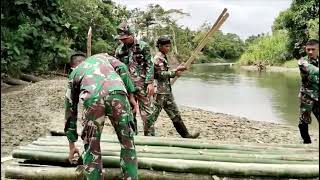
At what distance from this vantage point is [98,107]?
3.98 metres

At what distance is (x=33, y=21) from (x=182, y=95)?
15968mm

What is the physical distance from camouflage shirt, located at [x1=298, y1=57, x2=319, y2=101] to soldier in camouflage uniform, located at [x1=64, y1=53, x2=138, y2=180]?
2.98 m

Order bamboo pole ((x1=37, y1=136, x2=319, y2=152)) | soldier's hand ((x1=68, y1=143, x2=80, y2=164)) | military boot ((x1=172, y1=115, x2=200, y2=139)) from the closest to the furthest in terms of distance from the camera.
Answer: soldier's hand ((x1=68, y1=143, x2=80, y2=164)) < bamboo pole ((x1=37, y1=136, x2=319, y2=152)) < military boot ((x1=172, y1=115, x2=200, y2=139))

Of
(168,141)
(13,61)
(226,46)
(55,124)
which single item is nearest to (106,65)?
(13,61)

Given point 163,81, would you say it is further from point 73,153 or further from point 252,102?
point 252,102

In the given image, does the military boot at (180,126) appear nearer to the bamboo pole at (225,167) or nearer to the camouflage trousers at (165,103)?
the camouflage trousers at (165,103)

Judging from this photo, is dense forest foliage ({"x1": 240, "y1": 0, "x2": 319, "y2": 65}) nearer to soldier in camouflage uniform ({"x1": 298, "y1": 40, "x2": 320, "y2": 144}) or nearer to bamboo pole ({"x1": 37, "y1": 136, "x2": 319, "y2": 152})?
soldier in camouflage uniform ({"x1": 298, "y1": 40, "x2": 320, "y2": 144})

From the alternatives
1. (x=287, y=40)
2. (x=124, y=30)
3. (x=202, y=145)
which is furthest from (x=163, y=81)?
(x=287, y=40)

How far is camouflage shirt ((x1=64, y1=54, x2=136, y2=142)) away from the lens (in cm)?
398

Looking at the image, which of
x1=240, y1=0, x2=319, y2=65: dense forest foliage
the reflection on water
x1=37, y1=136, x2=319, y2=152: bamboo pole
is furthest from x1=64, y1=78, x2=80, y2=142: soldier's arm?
x1=240, y1=0, x2=319, y2=65: dense forest foliage

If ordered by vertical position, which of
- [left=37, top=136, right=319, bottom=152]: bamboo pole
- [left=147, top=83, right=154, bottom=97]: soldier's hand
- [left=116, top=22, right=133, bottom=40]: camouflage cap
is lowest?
[left=37, top=136, right=319, bottom=152]: bamboo pole

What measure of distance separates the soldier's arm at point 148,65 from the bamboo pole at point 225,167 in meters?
1.91

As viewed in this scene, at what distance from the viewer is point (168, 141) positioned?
575 centimetres

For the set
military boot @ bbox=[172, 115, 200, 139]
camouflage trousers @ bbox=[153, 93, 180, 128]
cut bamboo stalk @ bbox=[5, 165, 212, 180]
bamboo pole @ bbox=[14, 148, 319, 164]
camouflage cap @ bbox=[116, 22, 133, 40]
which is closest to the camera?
cut bamboo stalk @ bbox=[5, 165, 212, 180]
